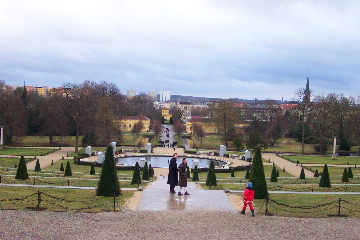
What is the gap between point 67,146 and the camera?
174 feet

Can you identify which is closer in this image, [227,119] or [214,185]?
[214,185]

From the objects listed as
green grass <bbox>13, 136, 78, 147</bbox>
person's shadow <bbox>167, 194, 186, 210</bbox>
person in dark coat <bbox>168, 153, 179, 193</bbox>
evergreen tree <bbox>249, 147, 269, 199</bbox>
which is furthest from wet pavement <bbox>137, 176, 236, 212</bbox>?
green grass <bbox>13, 136, 78, 147</bbox>

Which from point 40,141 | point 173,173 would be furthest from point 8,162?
point 40,141

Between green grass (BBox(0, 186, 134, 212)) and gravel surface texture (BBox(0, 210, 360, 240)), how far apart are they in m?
0.76

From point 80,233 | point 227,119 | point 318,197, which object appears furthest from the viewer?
point 227,119

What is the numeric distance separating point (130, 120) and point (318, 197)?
7285 centimetres

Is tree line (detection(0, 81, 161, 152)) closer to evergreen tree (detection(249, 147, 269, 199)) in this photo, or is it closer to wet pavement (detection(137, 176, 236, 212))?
wet pavement (detection(137, 176, 236, 212))

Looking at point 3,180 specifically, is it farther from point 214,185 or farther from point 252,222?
point 252,222

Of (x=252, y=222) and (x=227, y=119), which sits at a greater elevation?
(x=227, y=119)

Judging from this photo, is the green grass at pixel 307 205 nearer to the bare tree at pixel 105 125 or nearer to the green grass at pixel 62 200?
the green grass at pixel 62 200

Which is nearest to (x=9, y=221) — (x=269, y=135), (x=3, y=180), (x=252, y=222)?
(x=252, y=222)

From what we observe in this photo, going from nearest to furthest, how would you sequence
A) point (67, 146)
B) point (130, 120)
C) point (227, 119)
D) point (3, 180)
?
point (3, 180) < point (67, 146) < point (227, 119) < point (130, 120)

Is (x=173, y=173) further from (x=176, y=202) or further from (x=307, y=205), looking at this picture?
(x=307, y=205)

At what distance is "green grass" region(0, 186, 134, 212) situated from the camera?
1244 cm
